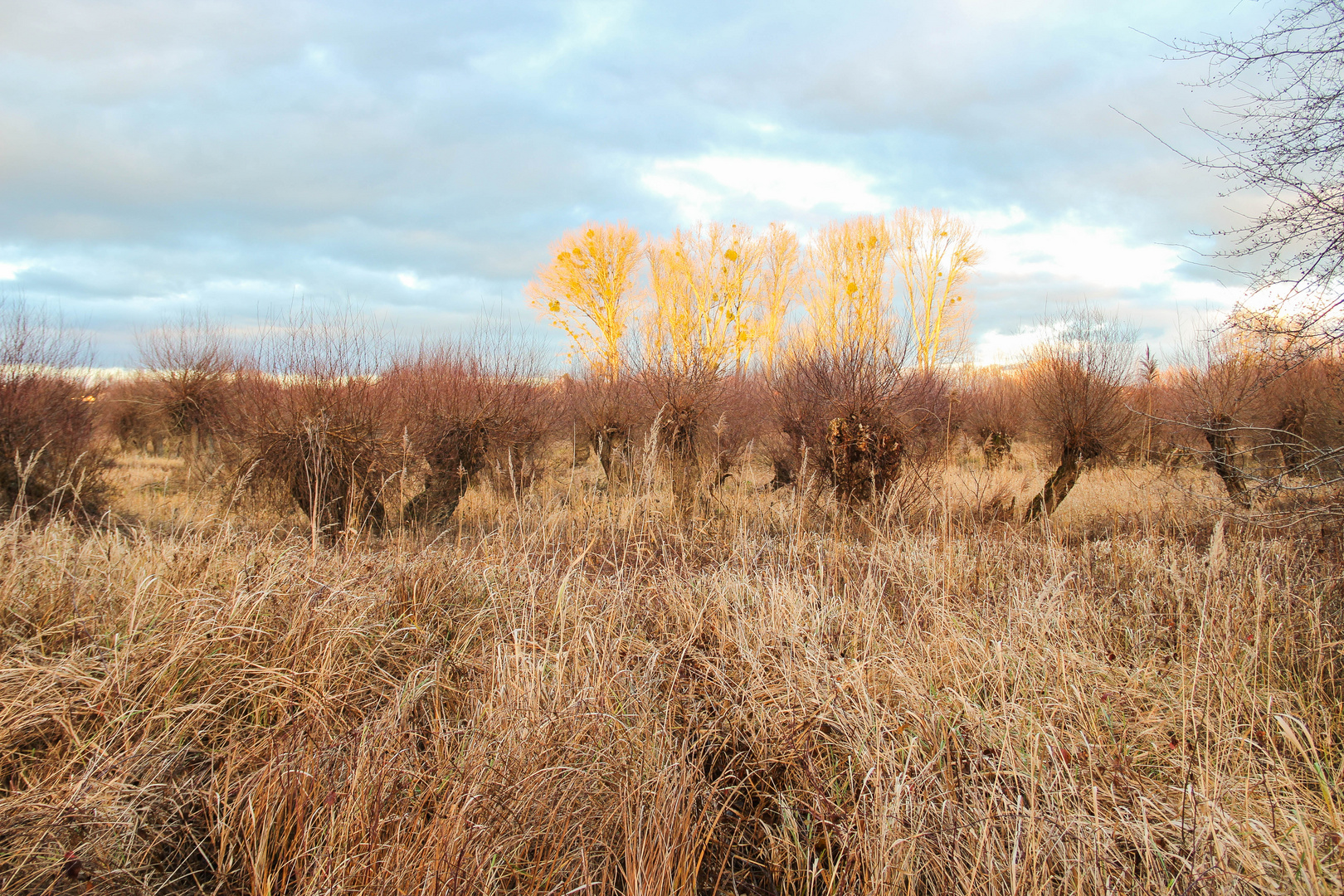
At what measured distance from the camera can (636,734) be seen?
271cm

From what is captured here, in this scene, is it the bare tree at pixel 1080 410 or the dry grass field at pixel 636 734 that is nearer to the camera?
the dry grass field at pixel 636 734

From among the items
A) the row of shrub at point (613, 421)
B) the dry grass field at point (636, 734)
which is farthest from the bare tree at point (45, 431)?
the dry grass field at point (636, 734)

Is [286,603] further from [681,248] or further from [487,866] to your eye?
[681,248]

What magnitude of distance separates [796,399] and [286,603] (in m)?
7.76

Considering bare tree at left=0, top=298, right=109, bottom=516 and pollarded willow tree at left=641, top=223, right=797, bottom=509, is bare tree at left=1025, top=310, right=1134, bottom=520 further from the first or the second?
bare tree at left=0, top=298, right=109, bottom=516

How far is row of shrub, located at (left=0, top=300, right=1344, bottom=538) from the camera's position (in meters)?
8.20

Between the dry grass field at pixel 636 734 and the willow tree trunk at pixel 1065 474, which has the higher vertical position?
the willow tree trunk at pixel 1065 474

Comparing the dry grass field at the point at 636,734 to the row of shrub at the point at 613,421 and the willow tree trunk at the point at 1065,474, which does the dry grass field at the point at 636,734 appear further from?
the willow tree trunk at the point at 1065,474

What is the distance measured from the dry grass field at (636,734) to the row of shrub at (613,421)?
1.88 m

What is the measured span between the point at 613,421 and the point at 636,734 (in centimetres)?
1013

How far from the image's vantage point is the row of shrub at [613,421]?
8.20 m

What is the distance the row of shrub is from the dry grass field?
188cm

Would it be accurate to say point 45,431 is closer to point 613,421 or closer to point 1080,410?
point 613,421

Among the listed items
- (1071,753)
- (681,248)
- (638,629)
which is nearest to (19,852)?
(638,629)
